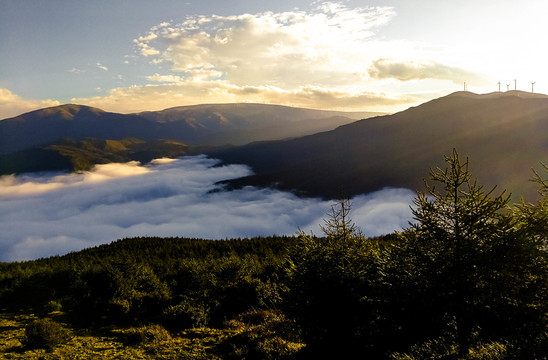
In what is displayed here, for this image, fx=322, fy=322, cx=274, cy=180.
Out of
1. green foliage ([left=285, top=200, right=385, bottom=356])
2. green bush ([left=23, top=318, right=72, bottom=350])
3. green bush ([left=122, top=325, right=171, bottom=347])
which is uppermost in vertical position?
green foliage ([left=285, top=200, right=385, bottom=356])

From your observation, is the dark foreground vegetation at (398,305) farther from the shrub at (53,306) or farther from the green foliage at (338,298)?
the shrub at (53,306)

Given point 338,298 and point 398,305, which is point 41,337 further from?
point 398,305

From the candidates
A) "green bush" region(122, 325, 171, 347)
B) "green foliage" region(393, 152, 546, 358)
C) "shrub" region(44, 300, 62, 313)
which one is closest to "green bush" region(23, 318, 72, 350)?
"green bush" region(122, 325, 171, 347)

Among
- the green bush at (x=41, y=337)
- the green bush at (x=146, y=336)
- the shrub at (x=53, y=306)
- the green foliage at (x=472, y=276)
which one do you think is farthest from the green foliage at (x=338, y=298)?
the shrub at (x=53, y=306)

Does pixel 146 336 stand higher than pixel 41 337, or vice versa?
pixel 41 337

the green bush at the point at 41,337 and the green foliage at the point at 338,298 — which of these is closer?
the green foliage at the point at 338,298

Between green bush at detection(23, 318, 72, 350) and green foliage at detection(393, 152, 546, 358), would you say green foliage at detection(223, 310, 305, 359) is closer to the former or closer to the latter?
green foliage at detection(393, 152, 546, 358)

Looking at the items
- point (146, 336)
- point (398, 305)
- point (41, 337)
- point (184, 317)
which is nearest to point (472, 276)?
point (398, 305)

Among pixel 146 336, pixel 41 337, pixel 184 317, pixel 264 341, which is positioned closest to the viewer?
pixel 41 337

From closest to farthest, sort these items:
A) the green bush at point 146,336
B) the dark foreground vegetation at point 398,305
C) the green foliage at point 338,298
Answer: the dark foreground vegetation at point 398,305
the green foliage at point 338,298
the green bush at point 146,336

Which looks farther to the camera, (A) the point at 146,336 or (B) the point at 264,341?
(A) the point at 146,336

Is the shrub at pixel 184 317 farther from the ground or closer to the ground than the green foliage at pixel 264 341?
closer to the ground

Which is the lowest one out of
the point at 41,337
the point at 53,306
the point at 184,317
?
the point at 184,317

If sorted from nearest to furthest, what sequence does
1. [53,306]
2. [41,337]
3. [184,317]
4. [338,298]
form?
[338,298], [41,337], [184,317], [53,306]
